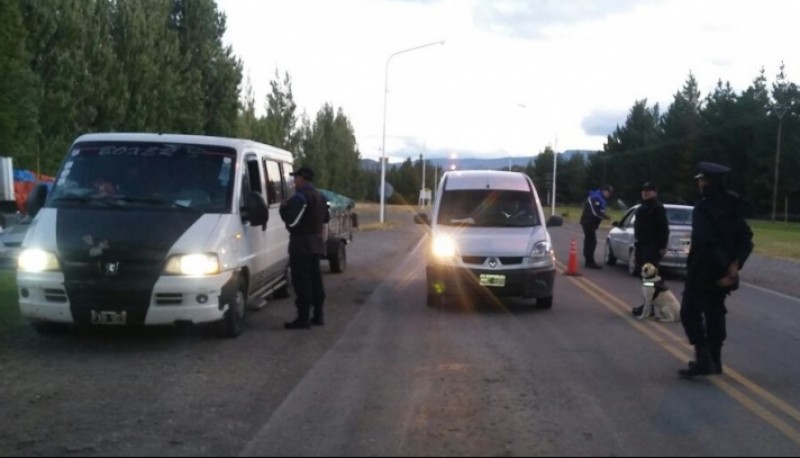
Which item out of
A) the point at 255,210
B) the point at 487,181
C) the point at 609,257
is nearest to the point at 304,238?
the point at 255,210

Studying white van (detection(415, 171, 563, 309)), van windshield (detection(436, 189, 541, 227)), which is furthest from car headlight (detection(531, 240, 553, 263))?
van windshield (detection(436, 189, 541, 227))

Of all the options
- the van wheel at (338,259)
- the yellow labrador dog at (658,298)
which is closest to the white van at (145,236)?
the yellow labrador dog at (658,298)

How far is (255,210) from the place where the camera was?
11.4m

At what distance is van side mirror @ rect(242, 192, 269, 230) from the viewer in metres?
11.4

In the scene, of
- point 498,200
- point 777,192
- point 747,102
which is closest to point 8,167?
point 498,200

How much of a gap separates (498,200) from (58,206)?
682 cm

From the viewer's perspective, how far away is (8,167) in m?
22.0

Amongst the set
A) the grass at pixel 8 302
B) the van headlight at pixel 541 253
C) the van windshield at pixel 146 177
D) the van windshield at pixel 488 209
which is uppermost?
the van windshield at pixel 146 177

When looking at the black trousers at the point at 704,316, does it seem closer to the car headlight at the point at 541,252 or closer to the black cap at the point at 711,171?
the black cap at the point at 711,171

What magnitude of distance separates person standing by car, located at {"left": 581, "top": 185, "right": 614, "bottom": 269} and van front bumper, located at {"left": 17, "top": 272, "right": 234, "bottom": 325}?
1323 cm

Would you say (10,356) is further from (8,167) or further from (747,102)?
(747,102)

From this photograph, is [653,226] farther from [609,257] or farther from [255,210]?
[609,257]

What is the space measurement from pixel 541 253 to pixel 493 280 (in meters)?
0.81

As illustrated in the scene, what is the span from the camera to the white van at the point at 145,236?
33.0ft
